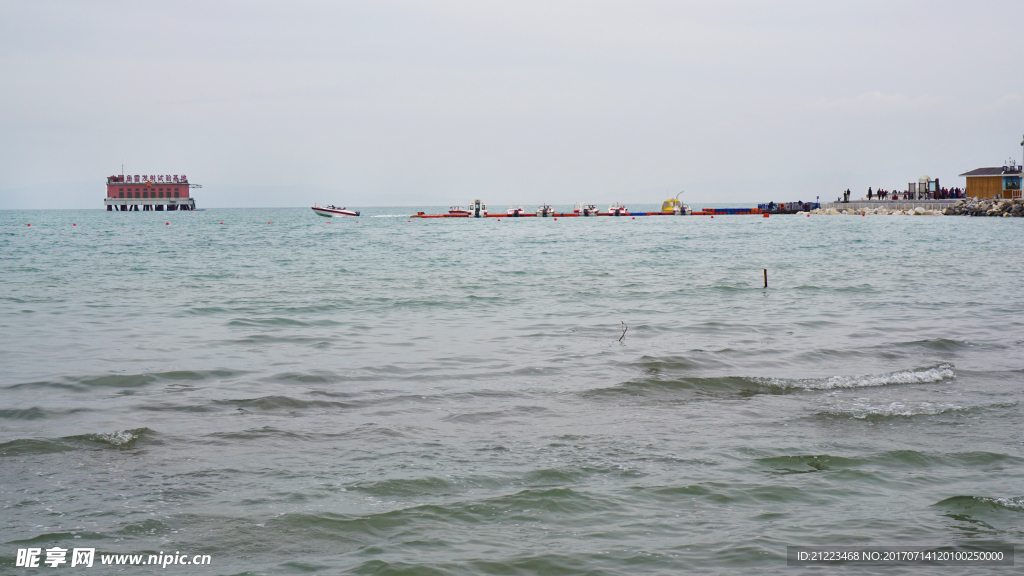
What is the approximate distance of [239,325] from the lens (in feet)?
48.2

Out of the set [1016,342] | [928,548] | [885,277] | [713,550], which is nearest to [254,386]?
[713,550]

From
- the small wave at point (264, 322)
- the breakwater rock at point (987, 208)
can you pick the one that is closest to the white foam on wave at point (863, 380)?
the small wave at point (264, 322)

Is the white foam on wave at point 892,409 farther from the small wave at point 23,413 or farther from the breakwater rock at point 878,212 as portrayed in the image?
the breakwater rock at point 878,212

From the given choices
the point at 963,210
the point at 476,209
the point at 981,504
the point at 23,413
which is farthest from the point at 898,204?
the point at 23,413

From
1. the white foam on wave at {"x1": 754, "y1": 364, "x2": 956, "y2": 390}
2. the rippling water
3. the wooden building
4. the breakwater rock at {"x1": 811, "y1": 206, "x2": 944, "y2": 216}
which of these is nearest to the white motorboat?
the breakwater rock at {"x1": 811, "y1": 206, "x2": 944, "y2": 216}

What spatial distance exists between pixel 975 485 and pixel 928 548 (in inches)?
55.1

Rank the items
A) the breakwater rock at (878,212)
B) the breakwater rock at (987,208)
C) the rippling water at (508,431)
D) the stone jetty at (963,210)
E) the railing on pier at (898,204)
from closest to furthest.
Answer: the rippling water at (508,431), the breakwater rock at (987,208), the stone jetty at (963,210), the breakwater rock at (878,212), the railing on pier at (898,204)

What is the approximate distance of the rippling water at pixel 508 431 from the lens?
5215 mm

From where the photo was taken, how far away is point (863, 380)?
9.79 metres

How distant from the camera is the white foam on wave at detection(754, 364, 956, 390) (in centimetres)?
956

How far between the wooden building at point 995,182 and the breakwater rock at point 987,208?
2332mm

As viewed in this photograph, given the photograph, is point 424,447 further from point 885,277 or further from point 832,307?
point 885,277

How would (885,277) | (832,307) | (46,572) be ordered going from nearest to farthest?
(46,572) < (832,307) < (885,277)

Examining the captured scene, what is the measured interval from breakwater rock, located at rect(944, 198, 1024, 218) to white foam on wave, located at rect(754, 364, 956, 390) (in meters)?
68.6
